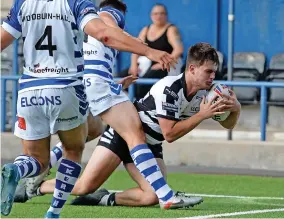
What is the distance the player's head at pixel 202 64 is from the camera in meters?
8.94

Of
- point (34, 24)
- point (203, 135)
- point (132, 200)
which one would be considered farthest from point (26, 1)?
point (203, 135)

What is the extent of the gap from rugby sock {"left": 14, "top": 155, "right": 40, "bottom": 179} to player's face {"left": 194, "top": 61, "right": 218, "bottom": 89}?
1.70 metres

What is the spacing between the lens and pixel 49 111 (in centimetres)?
786

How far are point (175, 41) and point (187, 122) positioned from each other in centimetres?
603

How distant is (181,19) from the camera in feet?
57.6

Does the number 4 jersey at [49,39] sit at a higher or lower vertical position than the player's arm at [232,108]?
higher

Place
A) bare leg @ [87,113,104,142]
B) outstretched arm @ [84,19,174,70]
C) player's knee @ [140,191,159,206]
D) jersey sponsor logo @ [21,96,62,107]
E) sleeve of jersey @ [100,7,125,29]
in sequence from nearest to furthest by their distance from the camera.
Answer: outstretched arm @ [84,19,174,70]
jersey sponsor logo @ [21,96,62,107]
player's knee @ [140,191,159,206]
sleeve of jersey @ [100,7,125,29]
bare leg @ [87,113,104,142]

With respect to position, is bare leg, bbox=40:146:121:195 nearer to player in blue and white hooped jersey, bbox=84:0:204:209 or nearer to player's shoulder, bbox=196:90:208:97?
player in blue and white hooped jersey, bbox=84:0:204:209

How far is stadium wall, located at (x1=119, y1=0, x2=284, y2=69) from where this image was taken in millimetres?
17141

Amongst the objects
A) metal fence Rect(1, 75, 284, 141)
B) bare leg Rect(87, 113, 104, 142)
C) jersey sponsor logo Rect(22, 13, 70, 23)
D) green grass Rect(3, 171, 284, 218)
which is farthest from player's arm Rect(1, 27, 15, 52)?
metal fence Rect(1, 75, 284, 141)

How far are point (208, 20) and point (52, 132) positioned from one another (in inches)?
384

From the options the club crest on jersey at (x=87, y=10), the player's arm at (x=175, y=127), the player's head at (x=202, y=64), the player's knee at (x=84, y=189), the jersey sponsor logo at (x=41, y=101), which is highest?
the club crest on jersey at (x=87, y=10)

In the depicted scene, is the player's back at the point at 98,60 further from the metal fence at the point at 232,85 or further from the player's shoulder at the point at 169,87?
the metal fence at the point at 232,85

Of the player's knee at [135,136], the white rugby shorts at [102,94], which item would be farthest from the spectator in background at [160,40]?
the player's knee at [135,136]
